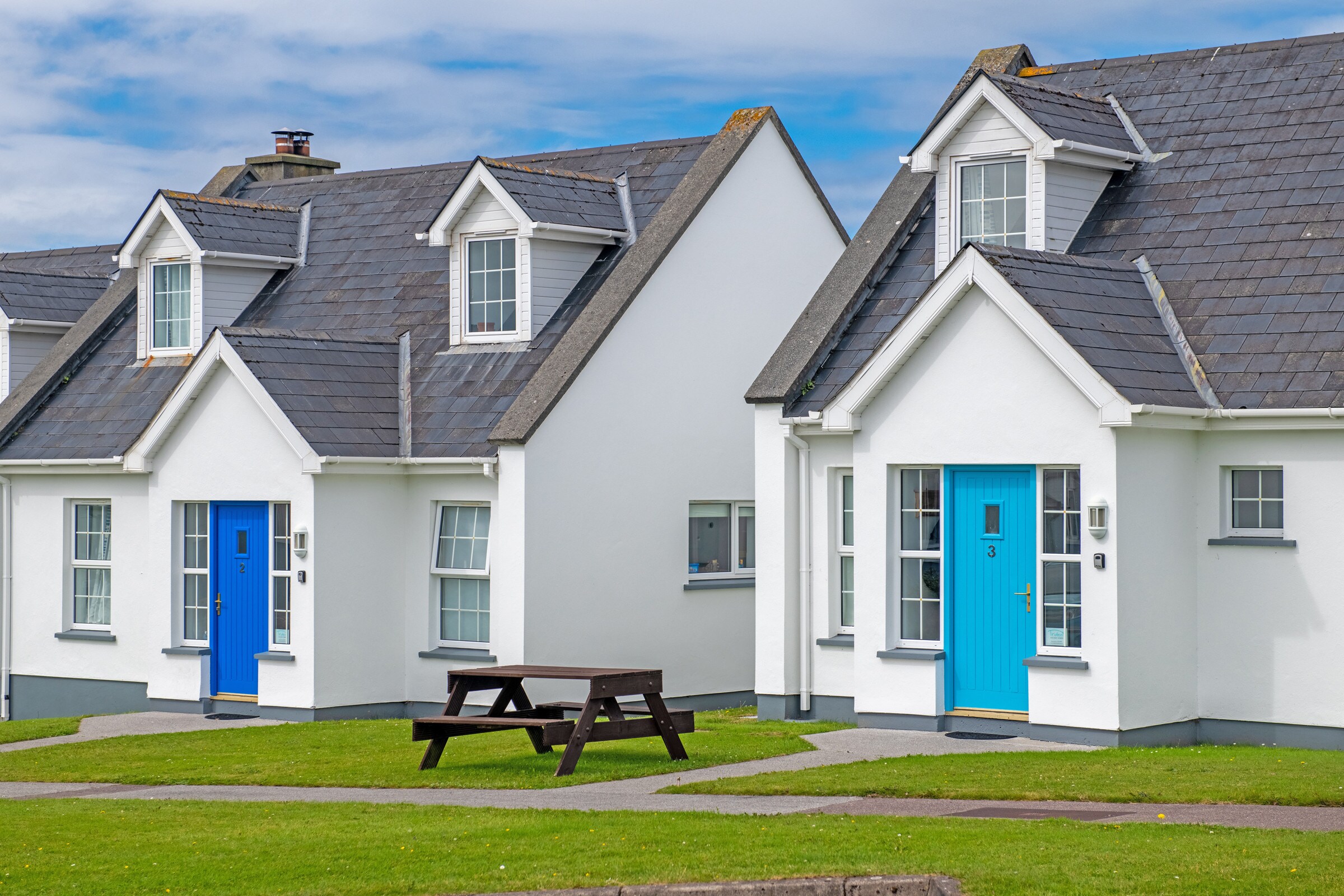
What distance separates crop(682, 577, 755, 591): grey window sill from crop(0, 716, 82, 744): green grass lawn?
7.82m

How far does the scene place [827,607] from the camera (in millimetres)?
19688

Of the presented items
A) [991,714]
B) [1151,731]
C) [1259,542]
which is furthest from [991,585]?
[1259,542]

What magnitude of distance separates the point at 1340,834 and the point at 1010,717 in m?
6.27

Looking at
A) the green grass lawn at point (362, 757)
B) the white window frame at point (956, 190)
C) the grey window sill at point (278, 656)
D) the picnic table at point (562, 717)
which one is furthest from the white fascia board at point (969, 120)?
the grey window sill at point (278, 656)

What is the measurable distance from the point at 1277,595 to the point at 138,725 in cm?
1341

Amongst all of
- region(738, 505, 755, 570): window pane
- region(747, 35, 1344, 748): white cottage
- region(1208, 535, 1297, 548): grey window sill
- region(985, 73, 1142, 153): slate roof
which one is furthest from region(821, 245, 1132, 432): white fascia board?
region(738, 505, 755, 570): window pane

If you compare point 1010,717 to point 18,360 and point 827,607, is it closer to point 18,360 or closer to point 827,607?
point 827,607

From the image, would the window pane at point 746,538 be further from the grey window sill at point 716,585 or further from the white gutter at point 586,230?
the white gutter at point 586,230

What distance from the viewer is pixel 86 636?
80.6 feet

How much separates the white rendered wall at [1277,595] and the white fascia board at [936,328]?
1732mm

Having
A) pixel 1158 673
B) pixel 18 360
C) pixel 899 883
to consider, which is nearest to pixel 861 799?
pixel 899 883

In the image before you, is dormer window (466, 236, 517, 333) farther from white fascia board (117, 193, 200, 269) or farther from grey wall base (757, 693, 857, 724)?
grey wall base (757, 693, 857, 724)

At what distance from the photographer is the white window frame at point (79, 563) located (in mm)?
24453

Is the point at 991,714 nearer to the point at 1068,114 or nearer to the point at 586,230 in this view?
the point at 1068,114
